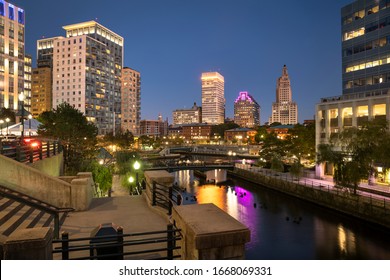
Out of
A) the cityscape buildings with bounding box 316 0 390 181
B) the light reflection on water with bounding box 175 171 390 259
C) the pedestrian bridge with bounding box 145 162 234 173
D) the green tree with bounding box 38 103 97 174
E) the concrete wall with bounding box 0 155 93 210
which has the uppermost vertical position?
the cityscape buildings with bounding box 316 0 390 181

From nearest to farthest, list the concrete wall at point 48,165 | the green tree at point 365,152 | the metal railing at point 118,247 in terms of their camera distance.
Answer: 1. the metal railing at point 118,247
2. the concrete wall at point 48,165
3. the green tree at point 365,152

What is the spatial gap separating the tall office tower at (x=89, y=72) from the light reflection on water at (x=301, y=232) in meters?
116

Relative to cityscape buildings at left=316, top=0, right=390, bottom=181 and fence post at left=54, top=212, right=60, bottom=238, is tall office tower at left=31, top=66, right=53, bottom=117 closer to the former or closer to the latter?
cityscape buildings at left=316, top=0, right=390, bottom=181

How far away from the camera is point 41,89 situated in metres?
173

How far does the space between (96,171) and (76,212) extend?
17.2 meters

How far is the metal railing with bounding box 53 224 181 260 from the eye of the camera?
5.43 meters

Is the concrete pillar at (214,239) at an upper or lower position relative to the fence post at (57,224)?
upper

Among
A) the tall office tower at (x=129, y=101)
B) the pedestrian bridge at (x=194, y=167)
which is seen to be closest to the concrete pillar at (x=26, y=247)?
the pedestrian bridge at (x=194, y=167)

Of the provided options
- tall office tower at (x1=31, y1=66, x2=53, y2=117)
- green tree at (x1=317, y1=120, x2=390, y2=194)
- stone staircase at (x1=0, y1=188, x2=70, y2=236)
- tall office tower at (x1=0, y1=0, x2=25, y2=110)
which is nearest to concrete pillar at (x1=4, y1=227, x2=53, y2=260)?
stone staircase at (x1=0, y1=188, x2=70, y2=236)

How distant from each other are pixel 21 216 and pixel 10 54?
409ft

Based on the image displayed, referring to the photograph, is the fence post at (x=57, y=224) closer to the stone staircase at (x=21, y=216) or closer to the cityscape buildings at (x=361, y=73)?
the stone staircase at (x=21, y=216)

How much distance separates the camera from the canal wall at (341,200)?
31.3 metres

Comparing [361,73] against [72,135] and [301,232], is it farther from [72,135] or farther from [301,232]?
[72,135]

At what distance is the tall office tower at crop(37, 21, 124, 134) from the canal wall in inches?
4497
